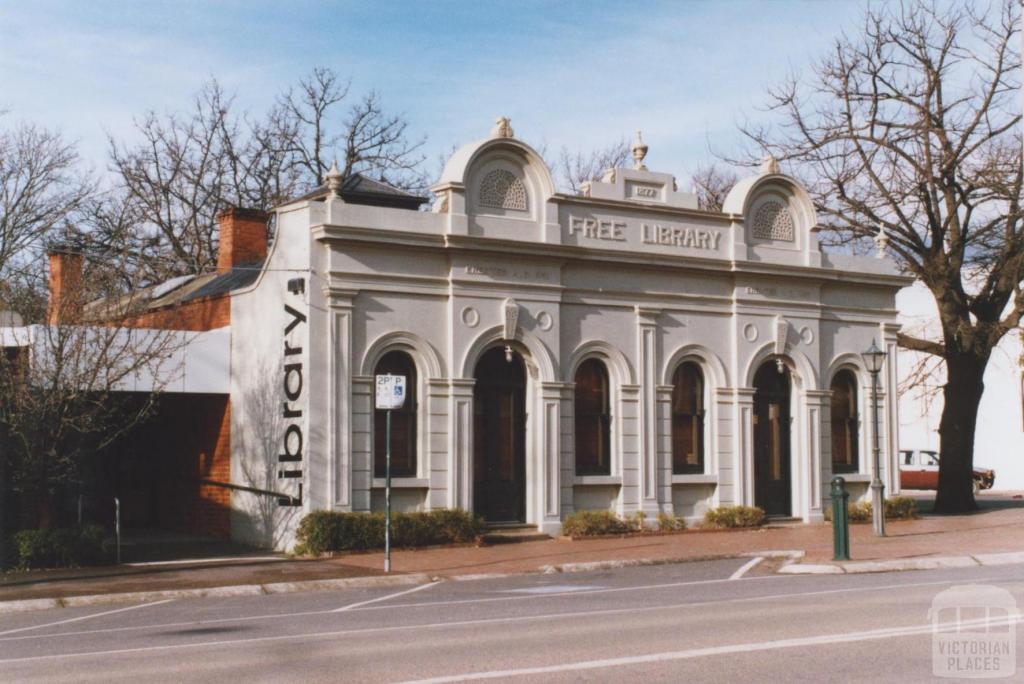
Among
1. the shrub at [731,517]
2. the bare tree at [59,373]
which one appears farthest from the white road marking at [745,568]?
the bare tree at [59,373]

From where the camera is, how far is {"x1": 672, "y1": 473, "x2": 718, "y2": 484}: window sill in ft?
86.0

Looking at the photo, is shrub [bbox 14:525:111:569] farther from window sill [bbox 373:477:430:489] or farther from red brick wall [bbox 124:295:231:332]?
red brick wall [bbox 124:295:231:332]

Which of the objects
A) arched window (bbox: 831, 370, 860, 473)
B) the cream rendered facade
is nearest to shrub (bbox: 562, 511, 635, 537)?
the cream rendered facade

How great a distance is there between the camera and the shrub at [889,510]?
93.6 feet

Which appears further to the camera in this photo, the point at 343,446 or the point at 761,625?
the point at 343,446

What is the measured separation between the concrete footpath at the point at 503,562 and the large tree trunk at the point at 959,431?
5672 millimetres

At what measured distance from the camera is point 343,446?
22125mm

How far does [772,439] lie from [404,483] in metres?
9.00

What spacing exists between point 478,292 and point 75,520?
26.4 ft

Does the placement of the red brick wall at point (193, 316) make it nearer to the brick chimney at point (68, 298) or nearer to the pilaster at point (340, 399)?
the brick chimney at point (68, 298)

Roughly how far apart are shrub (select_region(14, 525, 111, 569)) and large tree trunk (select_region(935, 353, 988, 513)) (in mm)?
20003

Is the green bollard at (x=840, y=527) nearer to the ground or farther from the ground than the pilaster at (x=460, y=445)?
nearer to the ground

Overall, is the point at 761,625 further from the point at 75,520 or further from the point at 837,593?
the point at 75,520

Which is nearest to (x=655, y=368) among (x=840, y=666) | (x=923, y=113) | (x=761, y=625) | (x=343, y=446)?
(x=343, y=446)
